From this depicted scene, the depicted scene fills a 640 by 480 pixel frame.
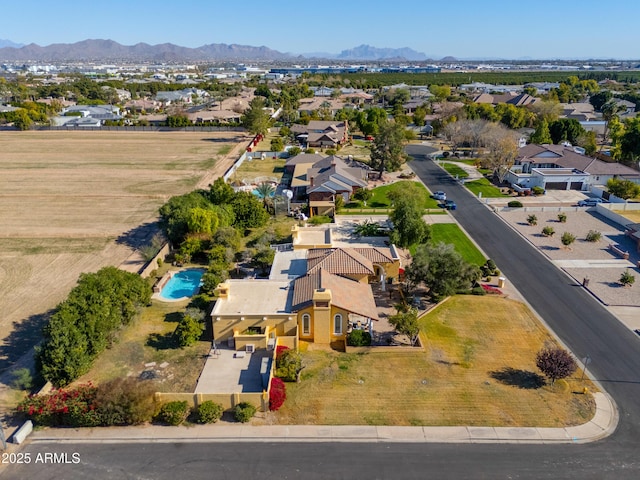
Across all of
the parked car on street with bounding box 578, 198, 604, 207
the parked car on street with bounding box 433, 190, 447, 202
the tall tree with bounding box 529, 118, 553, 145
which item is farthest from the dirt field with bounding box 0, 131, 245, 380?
the tall tree with bounding box 529, 118, 553, 145

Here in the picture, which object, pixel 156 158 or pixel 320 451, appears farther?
pixel 156 158

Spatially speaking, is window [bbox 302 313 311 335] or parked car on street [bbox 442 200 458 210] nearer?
window [bbox 302 313 311 335]

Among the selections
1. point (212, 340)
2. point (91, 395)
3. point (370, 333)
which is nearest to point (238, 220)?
point (212, 340)

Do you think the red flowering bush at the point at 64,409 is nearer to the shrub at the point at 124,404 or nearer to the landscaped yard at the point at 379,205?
the shrub at the point at 124,404

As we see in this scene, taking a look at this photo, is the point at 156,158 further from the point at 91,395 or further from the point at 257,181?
the point at 91,395

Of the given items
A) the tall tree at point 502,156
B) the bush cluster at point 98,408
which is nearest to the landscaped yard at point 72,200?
the bush cluster at point 98,408

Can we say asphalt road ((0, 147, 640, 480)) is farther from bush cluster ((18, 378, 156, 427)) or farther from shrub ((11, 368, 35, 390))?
shrub ((11, 368, 35, 390))
